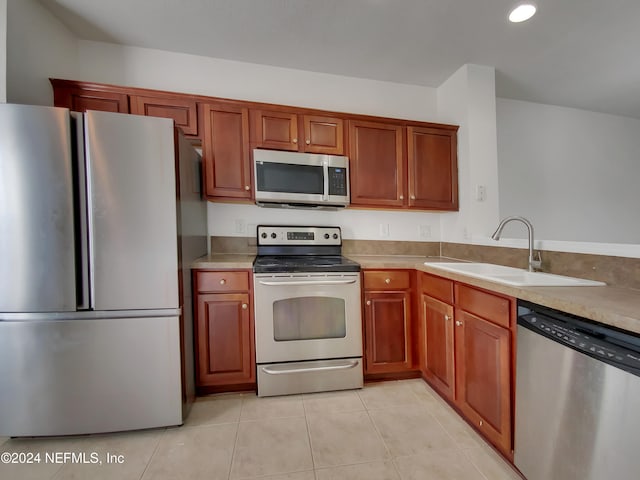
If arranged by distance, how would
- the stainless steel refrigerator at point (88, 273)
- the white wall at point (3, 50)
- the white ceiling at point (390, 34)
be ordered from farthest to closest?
the white ceiling at point (390, 34) < the white wall at point (3, 50) < the stainless steel refrigerator at point (88, 273)

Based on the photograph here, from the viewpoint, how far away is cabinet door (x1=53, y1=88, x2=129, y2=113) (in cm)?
176

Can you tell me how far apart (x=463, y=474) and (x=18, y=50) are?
10.8 ft

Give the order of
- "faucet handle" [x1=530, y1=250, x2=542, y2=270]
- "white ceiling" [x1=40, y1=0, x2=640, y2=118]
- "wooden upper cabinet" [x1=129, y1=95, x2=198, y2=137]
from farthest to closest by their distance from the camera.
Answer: "wooden upper cabinet" [x1=129, y1=95, x2=198, y2=137] → "white ceiling" [x1=40, y1=0, x2=640, y2=118] → "faucet handle" [x1=530, y1=250, x2=542, y2=270]

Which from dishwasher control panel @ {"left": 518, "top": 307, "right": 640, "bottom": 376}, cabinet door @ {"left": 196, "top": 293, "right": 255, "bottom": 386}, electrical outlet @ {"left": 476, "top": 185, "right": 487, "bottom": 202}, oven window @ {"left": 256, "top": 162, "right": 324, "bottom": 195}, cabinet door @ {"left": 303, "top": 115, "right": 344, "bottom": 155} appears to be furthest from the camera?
electrical outlet @ {"left": 476, "top": 185, "right": 487, "bottom": 202}

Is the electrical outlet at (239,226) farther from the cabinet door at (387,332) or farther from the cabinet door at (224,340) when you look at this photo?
the cabinet door at (387,332)

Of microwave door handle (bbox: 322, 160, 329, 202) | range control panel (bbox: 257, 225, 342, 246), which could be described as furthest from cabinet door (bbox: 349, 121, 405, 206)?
range control panel (bbox: 257, 225, 342, 246)

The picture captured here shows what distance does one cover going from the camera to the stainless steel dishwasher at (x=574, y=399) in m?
0.77

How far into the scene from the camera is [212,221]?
226cm

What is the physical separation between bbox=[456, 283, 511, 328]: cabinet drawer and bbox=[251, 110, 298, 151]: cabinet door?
1.57m

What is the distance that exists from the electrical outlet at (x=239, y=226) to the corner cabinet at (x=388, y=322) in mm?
1115

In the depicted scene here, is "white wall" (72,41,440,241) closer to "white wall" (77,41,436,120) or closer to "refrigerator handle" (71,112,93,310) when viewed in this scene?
"white wall" (77,41,436,120)

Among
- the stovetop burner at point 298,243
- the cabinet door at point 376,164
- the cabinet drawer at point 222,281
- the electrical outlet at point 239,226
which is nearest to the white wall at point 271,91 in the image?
the electrical outlet at point 239,226

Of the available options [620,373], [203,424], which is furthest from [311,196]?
[620,373]

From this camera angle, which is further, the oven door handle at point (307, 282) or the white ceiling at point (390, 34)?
the oven door handle at point (307, 282)
